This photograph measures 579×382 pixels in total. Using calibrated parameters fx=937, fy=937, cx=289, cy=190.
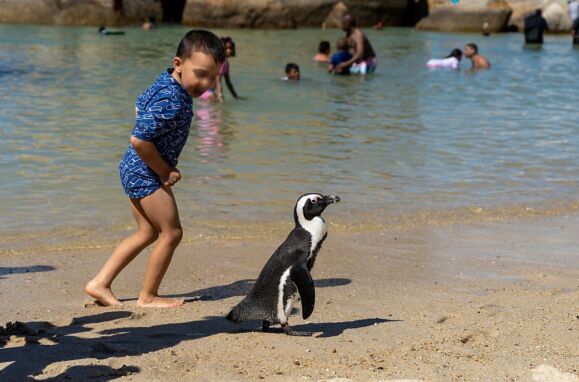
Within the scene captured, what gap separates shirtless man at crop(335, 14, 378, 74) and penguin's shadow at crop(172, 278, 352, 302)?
14264mm

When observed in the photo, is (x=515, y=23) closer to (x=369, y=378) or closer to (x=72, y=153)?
(x=72, y=153)

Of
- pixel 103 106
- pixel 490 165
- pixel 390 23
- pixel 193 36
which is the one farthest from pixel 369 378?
pixel 390 23

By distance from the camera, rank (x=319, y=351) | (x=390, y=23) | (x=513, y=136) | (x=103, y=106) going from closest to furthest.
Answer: (x=319, y=351) → (x=513, y=136) → (x=103, y=106) → (x=390, y=23)

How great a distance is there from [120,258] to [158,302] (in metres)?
0.35

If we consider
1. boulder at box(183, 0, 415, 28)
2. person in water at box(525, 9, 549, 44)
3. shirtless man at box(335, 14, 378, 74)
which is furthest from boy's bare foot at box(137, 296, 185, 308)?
boulder at box(183, 0, 415, 28)

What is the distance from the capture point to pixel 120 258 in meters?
5.28

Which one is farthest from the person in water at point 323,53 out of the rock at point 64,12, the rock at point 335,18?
the rock at point 335,18

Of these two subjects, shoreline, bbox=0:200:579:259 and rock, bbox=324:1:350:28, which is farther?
rock, bbox=324:1:350:28

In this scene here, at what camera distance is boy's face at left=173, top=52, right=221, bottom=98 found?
4797mm

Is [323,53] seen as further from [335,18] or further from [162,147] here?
[162,147]

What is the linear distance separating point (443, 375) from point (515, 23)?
34.8m

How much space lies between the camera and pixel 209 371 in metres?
4.05

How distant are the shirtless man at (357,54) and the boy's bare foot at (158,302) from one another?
1493cm

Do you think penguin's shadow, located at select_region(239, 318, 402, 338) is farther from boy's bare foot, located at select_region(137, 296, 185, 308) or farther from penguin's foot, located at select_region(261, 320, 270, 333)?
boy's bare foot, located at select_region(137, 296, 185, 308)
